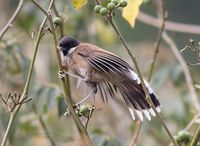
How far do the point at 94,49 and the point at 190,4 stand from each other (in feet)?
30.0

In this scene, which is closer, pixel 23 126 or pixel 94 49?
pixel 94 49

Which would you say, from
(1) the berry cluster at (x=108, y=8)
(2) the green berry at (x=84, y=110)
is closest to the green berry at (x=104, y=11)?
(1) the berry cluster at (x=108, y=8)

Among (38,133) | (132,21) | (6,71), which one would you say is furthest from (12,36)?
(132,21)

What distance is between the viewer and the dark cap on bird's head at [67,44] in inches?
121

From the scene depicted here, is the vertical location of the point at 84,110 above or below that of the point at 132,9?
below

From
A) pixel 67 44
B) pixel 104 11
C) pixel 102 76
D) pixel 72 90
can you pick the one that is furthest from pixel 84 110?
pixel 72 90

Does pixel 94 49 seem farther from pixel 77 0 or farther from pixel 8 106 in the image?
pixel 8 106

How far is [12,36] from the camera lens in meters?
3.89

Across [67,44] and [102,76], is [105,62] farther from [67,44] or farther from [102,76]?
[67,44]

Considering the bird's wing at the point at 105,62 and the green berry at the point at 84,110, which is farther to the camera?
the bird's wing at the point at 105,62

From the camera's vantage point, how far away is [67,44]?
3131 mm

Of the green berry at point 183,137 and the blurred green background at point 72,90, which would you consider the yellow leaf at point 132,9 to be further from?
the green berry at point 183,137

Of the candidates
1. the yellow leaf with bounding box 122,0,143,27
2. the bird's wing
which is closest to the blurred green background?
the bird's wing

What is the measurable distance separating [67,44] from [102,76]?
269 millimetres
